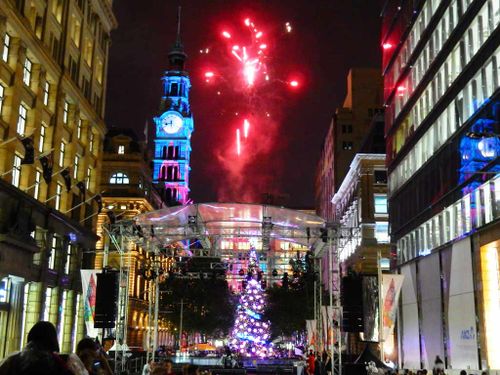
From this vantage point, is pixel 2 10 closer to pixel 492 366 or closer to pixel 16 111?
pixel 16 111

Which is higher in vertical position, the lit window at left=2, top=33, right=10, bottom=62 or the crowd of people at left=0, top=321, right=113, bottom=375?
the lit window at left=2, top=33, right=10, bottom=62

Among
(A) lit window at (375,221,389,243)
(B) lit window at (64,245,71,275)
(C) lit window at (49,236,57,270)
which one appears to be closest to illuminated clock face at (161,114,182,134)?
(A) lit window at (375,221,389,243)

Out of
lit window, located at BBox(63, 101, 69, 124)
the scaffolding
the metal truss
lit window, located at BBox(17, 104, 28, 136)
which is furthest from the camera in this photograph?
lit window, located at BBox(63, 101, 69, 124)

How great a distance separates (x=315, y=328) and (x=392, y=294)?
25137mm

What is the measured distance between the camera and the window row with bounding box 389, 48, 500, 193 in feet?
85.0

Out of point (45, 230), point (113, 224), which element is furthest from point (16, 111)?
point (113, 224)

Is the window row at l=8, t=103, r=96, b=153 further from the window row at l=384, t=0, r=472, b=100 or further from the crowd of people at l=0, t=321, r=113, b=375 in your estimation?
the crowd of people at l=0, t=321, r=113, b=375

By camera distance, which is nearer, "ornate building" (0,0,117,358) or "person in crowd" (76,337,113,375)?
"person in crowd" (76,337,113,375)

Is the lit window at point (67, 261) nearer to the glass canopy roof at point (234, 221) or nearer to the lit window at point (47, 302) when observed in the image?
the lit window at point (47, 302)

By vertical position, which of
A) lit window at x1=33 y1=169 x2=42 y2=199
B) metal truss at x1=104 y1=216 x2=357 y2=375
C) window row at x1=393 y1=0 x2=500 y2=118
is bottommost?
metal truss at x1=104 y1=216 x2=357 y2=375

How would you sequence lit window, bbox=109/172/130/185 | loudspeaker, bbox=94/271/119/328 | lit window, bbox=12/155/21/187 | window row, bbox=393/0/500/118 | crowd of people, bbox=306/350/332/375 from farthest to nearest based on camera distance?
1. lit window, bbox=109/172/130/185
2. lit window, bbox=12/155/21/187
3. crowd of people, bbox=306/350/332/375
4. window row, bbox=393/0/500/118
5. loudspeaker, bbox=94/271/119/328

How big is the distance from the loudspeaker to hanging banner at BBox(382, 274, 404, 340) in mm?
10592

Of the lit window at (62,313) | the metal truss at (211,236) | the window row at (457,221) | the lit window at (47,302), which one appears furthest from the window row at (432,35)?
the lit window at (62,313)

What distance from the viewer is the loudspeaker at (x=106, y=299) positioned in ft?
80.7
